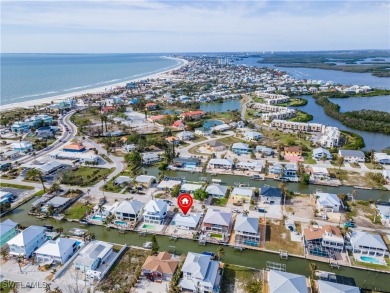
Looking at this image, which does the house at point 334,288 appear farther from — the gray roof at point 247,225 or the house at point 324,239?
the gray roof at point 247,225

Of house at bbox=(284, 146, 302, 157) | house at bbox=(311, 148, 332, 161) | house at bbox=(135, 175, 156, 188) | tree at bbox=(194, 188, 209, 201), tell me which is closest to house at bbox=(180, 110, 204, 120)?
house at bbox=(284, 146, 302, 157)

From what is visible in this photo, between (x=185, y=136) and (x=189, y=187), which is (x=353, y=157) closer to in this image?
(x=189, y=187)

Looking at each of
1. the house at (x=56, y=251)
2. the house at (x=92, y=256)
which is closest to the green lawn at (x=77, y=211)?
the house at (x=56, y=251)

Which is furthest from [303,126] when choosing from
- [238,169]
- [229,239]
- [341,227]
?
[229,239]

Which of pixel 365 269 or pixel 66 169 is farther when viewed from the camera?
pixel 66 169

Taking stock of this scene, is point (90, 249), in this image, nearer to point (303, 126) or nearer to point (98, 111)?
point (303, 126)

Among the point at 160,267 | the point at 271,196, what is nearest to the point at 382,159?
the point at 271,196
